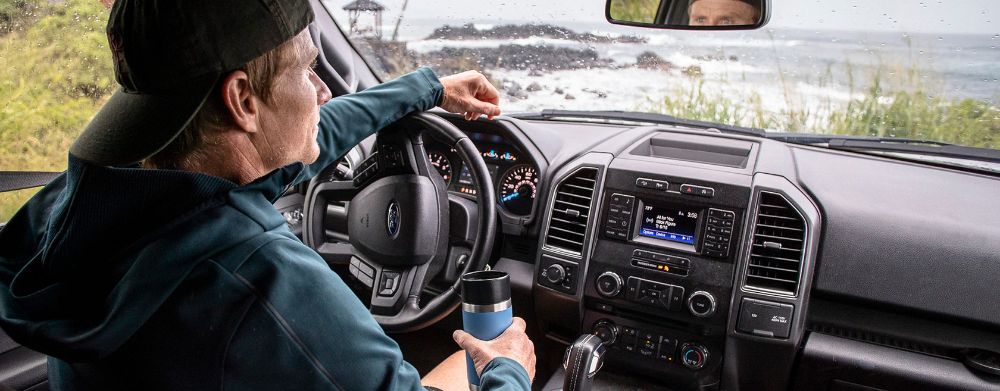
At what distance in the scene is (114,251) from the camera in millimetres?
1182

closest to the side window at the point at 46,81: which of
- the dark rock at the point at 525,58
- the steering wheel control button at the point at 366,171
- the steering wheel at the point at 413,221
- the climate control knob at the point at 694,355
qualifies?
the steering wheel control button at the point at 366,171

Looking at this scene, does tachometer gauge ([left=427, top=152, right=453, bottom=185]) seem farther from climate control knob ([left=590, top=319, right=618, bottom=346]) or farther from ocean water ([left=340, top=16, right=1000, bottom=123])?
climate control knob ([left=590, top=319, right=618, bottom=346])

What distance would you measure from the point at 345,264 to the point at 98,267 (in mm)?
1773

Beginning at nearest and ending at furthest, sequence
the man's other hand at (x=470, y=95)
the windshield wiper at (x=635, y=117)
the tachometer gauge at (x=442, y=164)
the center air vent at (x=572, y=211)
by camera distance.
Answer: the man's other hand at (x=470, y=95) < the center air vent at (x=572, y=211) < the tachometer gauge at (x=442, y=164) < the windshield wiper at (x=635, y=117)

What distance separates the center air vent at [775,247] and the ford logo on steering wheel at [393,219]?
119cm

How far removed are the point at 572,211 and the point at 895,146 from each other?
121 centimetres

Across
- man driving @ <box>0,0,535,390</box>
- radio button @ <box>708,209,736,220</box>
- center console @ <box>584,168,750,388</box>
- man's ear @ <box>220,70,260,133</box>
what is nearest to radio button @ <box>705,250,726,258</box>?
center console @ <box>584,168,750,388</box>

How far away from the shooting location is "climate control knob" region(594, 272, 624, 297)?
2730mm

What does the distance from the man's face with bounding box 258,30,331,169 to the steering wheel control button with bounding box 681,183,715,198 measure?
1.54m

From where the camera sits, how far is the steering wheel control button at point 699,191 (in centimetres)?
260

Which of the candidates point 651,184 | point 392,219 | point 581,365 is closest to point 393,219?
point 392,219

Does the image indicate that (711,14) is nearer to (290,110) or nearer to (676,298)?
(676,298)

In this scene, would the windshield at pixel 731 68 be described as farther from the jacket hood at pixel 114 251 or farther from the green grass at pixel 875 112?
the jacket hood at pixel 114 251

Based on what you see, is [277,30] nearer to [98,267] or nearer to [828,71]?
[98,267]
